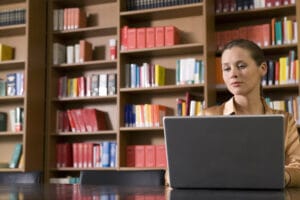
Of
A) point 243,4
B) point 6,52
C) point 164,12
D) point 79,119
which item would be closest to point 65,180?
point 79,119

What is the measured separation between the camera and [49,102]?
441cm

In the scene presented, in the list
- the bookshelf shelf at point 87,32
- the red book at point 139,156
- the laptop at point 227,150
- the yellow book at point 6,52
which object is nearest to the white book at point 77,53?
the bookshelf shelf at point 87,32

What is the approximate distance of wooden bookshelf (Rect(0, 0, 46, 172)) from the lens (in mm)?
4230

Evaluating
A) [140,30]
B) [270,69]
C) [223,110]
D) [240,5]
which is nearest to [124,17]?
[140,30]

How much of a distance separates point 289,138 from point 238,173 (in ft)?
2.15

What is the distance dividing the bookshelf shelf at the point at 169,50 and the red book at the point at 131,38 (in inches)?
2.2

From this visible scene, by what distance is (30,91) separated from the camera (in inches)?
168

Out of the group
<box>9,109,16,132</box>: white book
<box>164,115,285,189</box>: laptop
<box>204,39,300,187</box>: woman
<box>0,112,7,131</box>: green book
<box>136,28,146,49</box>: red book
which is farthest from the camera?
<box>0,112,7,131</box>: green book

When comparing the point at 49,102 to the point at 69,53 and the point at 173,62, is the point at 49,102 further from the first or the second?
the point at 173,62

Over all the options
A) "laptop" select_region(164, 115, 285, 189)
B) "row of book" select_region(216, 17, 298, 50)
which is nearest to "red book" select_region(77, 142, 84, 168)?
"row of book" select_region(216, 17, 298, 50)

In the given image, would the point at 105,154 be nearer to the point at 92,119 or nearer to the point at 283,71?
the point at 92,119

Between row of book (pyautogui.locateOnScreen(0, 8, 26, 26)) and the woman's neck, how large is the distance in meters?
3.06

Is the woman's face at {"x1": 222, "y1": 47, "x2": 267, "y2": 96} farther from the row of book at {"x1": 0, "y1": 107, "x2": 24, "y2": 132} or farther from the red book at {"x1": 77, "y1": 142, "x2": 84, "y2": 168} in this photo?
the row of book at {"x1": 0, "y1": 107, "x2": 24, "y2": 132}

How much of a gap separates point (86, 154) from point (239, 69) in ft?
8.86
